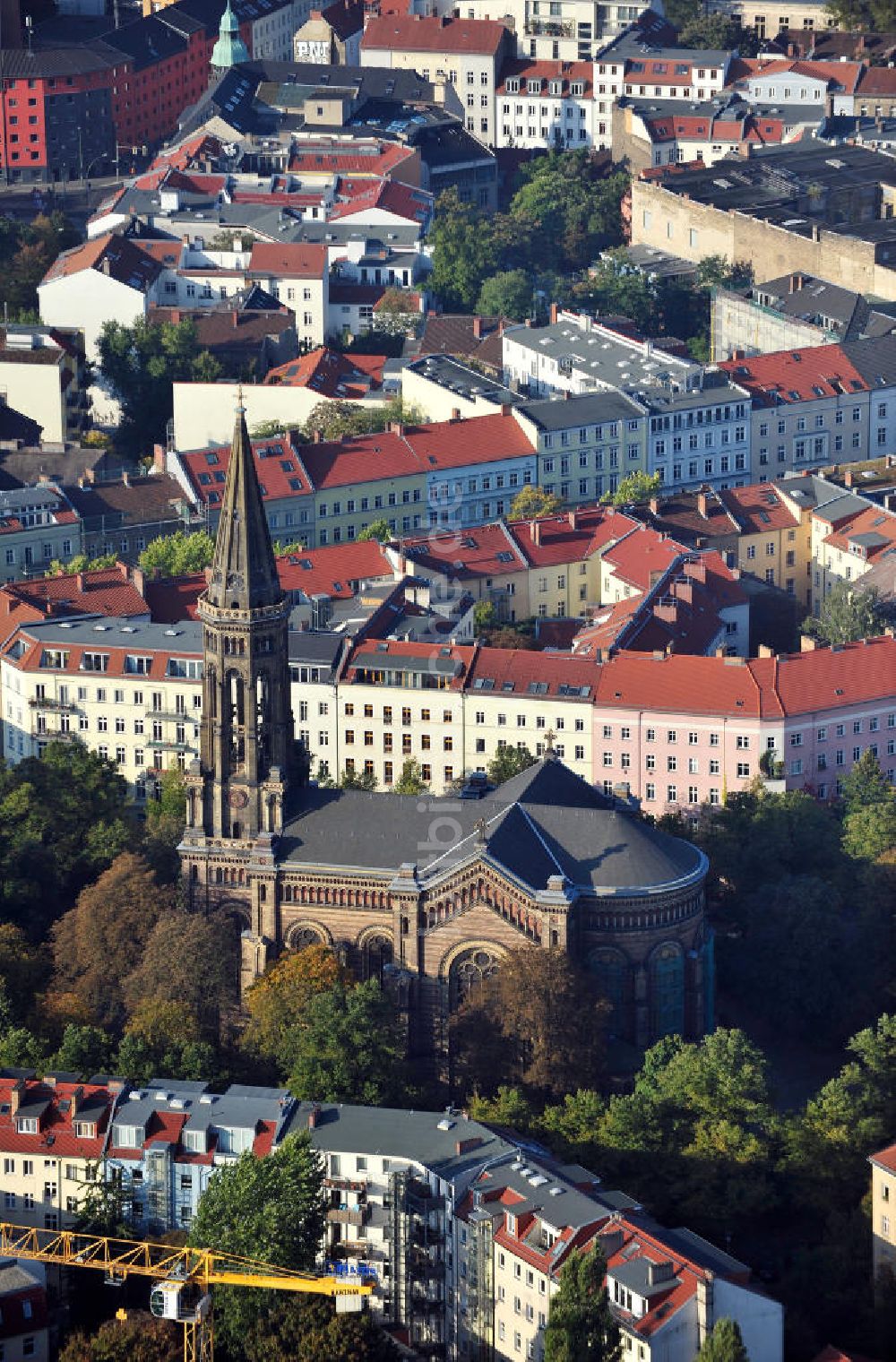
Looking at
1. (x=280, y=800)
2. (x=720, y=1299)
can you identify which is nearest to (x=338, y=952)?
(x=280, y=800)

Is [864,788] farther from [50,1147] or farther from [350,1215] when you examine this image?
[50,1147]

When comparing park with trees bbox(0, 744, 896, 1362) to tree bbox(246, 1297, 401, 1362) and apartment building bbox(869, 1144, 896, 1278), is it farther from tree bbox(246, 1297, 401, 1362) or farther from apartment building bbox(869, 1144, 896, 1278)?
apartment building bbox(869, 1144, 896, 1278)

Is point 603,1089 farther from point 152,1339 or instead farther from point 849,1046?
point 152,1339

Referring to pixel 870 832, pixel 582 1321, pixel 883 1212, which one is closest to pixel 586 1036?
pixel 883 1212

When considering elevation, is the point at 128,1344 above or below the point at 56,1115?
below

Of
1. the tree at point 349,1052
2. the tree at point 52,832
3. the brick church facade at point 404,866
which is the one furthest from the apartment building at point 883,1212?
the tree at point 52,832

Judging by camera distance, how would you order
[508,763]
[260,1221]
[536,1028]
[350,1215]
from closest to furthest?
[260,1221] → [350,1215] → [536,1028] → [508,763]
